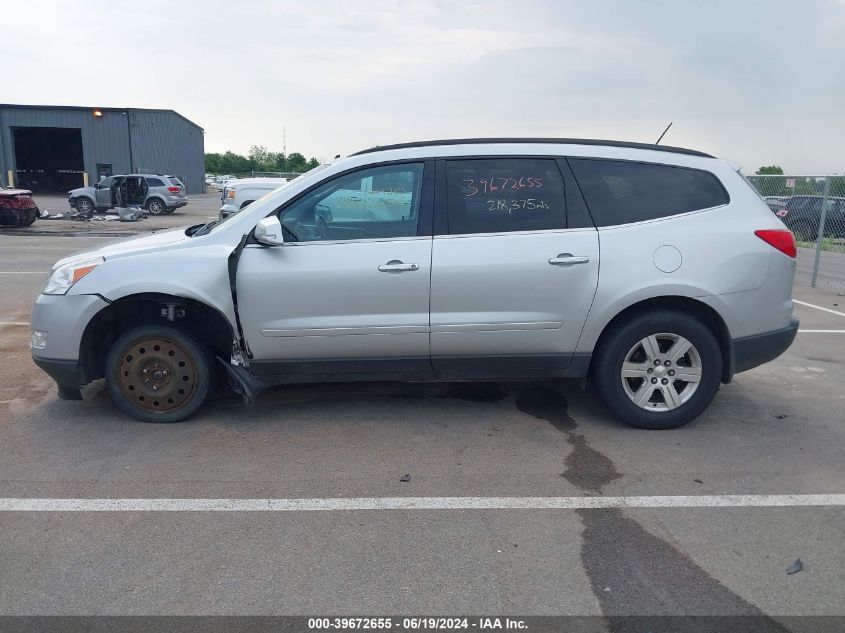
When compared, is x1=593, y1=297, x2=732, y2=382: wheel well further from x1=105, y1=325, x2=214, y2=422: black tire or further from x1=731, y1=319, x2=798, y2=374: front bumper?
x1=105, y1=325, x2=214, y2=422: black tire

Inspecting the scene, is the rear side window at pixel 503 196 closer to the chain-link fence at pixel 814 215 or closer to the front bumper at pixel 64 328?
the front bumper at pixel 64 328

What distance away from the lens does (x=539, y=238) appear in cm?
462

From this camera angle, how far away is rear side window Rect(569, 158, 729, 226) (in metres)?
4.74

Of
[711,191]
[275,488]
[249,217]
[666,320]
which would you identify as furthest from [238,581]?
[711,191]

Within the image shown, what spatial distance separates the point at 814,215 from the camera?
13.3 metres

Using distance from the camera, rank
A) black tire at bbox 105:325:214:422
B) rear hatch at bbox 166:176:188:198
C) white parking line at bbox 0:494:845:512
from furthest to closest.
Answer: rear hatch at bbox 166:176:188:198 → black tire at bbox 105:325:214:422 → white parking line at bbox 0:494:845:512

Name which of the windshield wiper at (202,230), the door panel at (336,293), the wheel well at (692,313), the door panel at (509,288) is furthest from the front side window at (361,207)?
the wheel well at (692,313)

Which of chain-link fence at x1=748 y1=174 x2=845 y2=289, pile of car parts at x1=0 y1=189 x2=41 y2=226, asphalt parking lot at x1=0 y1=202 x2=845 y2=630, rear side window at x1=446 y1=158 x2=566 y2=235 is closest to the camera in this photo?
asphalt parking lot at x1=0 y1=202 x2=845 y2=630

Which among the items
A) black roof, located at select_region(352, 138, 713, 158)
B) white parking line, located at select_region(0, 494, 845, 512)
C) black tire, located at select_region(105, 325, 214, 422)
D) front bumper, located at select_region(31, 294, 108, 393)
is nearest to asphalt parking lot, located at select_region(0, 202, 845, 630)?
white parking line, located at select_region(0, 494, 845, 512)

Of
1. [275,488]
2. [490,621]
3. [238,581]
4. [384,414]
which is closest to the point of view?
[490,621]

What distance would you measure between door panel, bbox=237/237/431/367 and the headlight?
1035 mm

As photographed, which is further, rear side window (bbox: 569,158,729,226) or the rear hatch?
the rear hatch

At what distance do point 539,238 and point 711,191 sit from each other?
1288 millimetres

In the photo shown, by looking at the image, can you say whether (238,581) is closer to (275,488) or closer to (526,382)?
(275,488)
